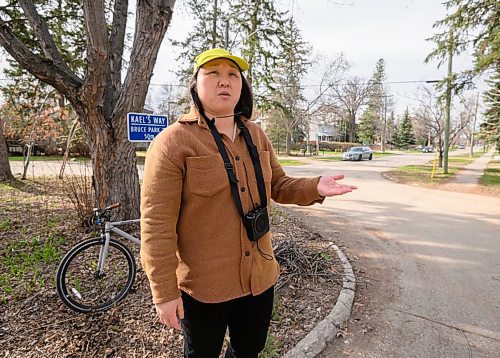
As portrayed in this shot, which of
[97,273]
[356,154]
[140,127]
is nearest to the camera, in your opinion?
[97,273]

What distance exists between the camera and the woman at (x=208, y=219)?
1344mm

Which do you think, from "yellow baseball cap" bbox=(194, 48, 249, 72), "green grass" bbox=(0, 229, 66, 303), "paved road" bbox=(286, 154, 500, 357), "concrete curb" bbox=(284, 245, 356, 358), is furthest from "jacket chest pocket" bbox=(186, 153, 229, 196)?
"green grass" bbox=(0, 229, 66, 303)

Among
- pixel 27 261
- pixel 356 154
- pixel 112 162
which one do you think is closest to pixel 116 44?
pixel 112 162

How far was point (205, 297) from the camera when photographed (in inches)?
57.9

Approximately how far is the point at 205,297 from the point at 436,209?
8185 mm

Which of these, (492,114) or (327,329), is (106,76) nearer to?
(327,329)

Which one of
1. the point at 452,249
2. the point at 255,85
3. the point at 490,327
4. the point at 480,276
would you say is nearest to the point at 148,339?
the point at 490,327

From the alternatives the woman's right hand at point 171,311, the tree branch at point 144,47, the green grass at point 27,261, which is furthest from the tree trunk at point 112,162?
the woman's right hand at point 171,311

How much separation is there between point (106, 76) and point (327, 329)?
151 inches

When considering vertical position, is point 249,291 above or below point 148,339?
above

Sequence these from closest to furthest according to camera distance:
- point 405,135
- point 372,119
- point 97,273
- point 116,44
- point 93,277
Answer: point 97,273 < point 93,277 < point 116,44 < point 372,119 < point 405,135

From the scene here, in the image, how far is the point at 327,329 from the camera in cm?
271

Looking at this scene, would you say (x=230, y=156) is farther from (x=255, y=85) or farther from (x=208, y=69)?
(x=255, y=85)

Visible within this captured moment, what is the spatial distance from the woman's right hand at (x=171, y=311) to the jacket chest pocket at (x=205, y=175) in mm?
505
